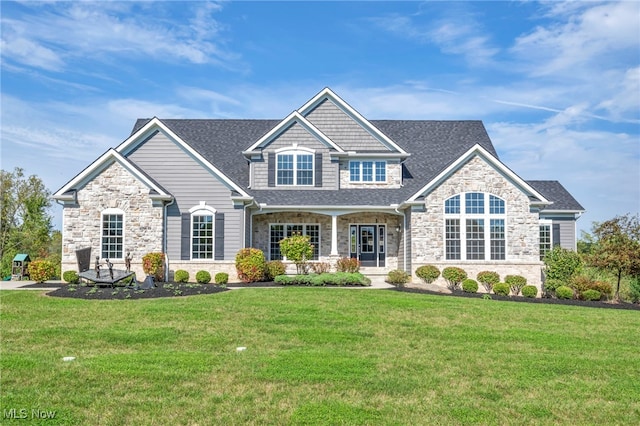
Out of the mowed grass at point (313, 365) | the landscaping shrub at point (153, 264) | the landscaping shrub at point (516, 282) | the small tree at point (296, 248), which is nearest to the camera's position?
the mowed grass at point (313, 365)

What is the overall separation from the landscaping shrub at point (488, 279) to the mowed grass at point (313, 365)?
678 centimetres

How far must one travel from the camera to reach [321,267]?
2256 cm

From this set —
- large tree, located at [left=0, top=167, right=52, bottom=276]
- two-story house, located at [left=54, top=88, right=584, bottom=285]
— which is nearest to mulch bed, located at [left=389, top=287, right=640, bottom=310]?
two-story house, located at [left=54, top=88, right=584, bottom=285]

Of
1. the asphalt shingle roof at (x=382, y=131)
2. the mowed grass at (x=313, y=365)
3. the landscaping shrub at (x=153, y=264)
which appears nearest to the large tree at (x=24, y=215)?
the asphalt shingle roof at (x=382, y=131)

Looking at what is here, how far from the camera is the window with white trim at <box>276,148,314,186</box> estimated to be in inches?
950

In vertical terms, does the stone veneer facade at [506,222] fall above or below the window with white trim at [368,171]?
below

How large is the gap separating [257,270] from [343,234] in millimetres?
5857

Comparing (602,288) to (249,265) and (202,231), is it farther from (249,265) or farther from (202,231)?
(202,231)

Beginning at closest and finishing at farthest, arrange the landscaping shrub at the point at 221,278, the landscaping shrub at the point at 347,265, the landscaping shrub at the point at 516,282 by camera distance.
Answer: the landscaping shrub at the point at 516,282, the landscaping shrub at the point at 221,278, the landscaping shrub at the point at 347,265

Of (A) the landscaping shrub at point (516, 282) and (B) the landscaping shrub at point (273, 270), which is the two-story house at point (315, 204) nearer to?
(A) the landscaping shrub at point (516, 282)

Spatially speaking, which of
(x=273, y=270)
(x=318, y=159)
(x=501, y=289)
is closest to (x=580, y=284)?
(x=501, y=289)

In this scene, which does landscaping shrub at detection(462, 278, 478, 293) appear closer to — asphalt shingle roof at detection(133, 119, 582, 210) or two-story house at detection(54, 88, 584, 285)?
two-story house at detection(54, 88, 584, 285)

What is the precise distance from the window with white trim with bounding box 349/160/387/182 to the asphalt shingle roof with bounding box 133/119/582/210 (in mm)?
777

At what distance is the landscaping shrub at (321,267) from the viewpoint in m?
22.5
